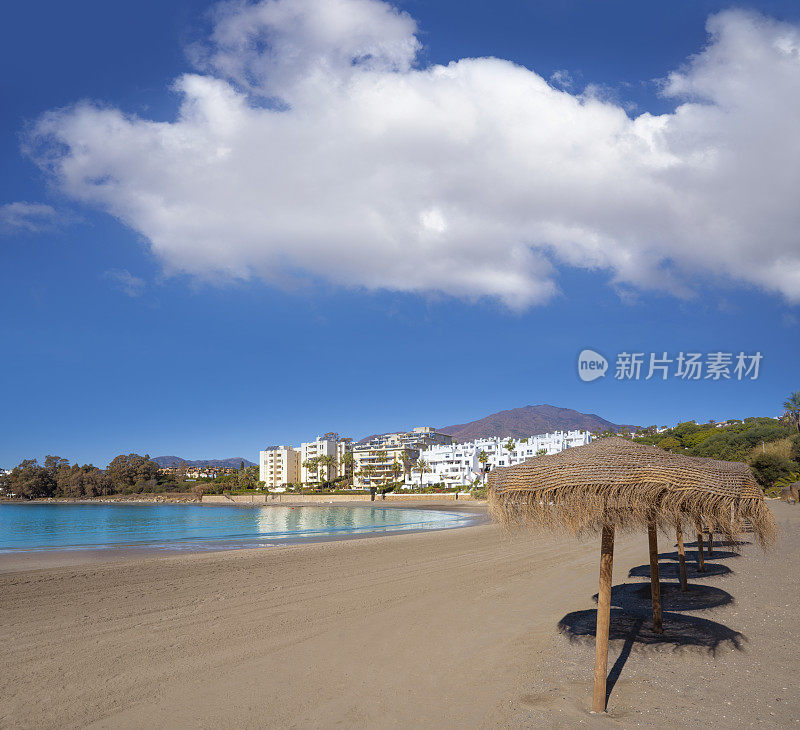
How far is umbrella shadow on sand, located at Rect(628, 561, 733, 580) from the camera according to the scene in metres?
9.72

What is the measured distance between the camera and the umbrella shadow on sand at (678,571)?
31.9 feet

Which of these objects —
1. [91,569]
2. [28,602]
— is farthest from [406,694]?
[91,569]

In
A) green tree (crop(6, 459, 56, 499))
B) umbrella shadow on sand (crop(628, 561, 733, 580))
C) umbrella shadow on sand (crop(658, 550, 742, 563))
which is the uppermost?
umbrella shadow on sand (crop(628, 561, 733, 580))

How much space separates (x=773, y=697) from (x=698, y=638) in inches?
58.2

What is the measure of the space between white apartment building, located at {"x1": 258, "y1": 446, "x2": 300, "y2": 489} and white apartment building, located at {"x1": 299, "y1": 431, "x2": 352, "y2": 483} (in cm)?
244

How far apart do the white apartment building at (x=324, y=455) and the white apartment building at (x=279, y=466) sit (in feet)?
8.00

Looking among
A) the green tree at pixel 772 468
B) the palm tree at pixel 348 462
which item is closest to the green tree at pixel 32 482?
the palm tree at pixel 348 462

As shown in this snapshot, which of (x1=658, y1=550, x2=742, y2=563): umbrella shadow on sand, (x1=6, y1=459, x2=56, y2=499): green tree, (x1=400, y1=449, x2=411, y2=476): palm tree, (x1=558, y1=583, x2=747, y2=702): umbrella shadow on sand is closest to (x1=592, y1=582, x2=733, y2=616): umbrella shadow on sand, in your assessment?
(x1=558, y1=583, x2=747, y2=702): umbrella shadow on sand

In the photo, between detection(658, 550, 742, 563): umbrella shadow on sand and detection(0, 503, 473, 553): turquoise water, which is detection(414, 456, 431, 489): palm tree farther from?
detection(658, 550, 742, 563): umbrella shadow on sand

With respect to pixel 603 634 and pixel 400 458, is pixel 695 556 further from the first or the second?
pixel 400 458

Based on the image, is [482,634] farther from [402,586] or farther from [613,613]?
[402,586]

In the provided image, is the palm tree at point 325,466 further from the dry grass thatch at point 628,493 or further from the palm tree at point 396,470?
the dry grass thatch at point 628,493

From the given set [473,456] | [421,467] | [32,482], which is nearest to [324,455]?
[421,467]

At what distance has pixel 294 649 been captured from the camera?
618cm
